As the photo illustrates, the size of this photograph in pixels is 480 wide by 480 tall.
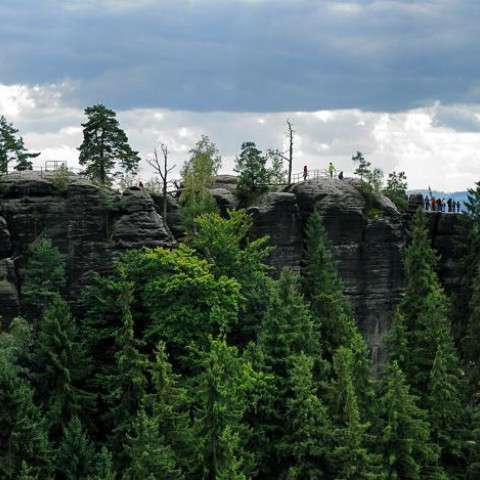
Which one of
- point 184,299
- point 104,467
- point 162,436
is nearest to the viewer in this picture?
point 162,436

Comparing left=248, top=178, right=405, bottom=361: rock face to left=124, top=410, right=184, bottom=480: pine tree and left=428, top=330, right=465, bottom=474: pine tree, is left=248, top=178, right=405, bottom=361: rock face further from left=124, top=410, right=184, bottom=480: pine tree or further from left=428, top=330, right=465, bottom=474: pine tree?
left=124, top=410, right=184, bottom=480: pine tree

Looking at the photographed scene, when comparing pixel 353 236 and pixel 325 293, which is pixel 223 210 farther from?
pixel 325 293

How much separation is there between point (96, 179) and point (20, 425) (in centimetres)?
2166

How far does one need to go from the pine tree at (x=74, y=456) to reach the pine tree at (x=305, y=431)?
1008cm

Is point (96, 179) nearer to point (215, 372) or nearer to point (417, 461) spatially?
point (215, 372)

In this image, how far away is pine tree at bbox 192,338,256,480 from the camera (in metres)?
43.3

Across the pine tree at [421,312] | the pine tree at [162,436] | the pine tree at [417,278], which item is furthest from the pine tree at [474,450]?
the pine tree at [162,436]

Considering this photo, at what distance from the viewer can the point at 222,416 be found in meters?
44.2

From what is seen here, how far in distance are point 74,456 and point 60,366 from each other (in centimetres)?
591

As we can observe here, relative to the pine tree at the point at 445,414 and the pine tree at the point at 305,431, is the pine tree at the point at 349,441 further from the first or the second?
the pine tree at the point at 445,414

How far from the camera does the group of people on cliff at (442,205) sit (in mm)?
73438

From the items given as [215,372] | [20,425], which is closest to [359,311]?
[215,372]

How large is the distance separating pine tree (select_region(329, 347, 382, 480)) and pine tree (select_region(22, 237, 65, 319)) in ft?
59.4

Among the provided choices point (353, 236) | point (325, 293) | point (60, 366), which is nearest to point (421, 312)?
point (325, 293)
